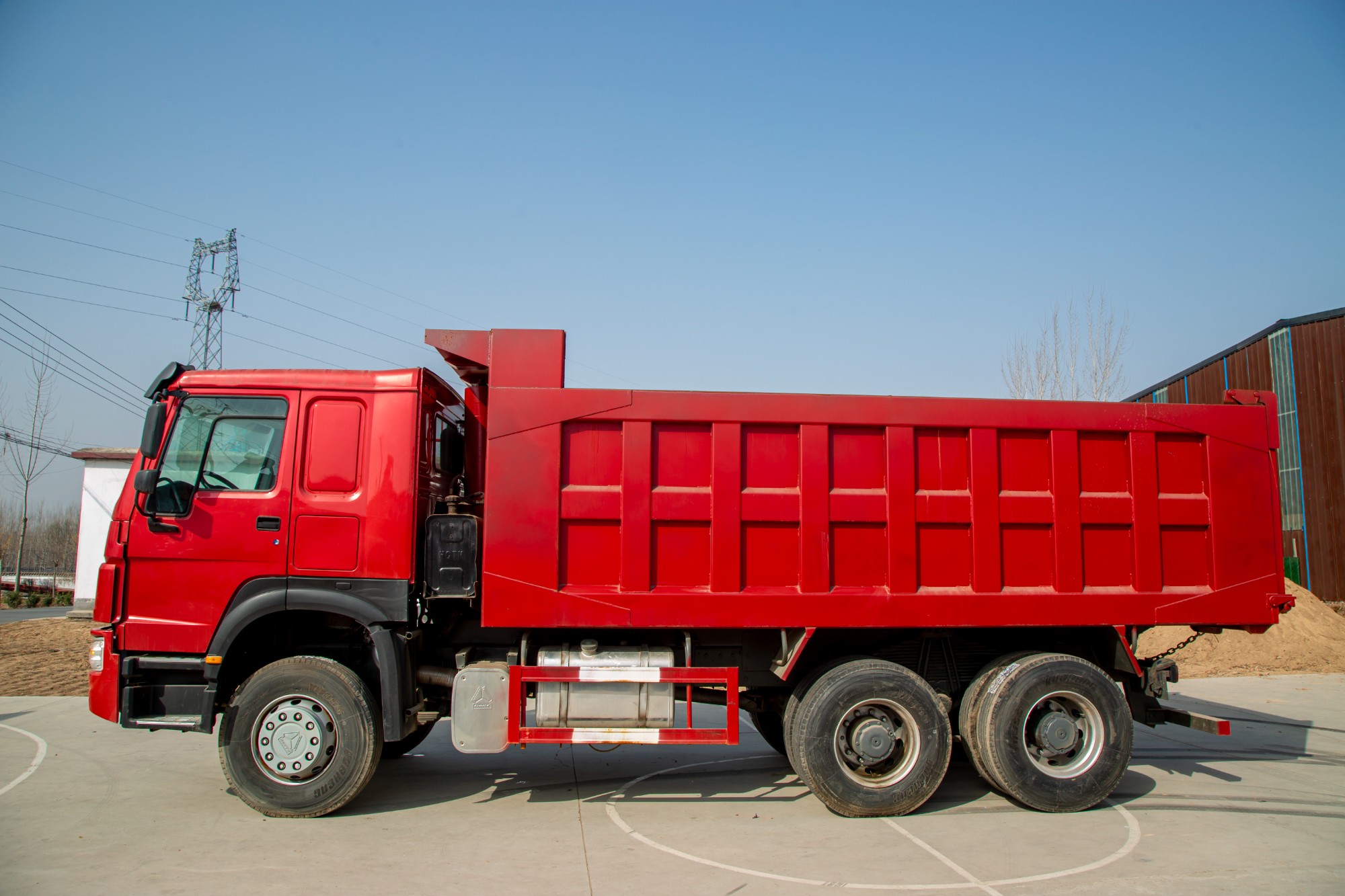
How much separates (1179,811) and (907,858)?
2474mm

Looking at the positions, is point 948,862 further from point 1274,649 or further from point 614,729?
point 1274,649

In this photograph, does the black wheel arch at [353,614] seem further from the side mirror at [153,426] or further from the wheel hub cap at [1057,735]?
the wheel hub cap at [1057,735]

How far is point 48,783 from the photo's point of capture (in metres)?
6.57

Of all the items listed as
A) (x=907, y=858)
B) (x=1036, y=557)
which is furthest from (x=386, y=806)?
(x=1036, y=557)

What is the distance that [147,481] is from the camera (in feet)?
18.6

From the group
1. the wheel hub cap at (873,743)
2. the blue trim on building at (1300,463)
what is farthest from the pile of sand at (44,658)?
the blue trim on building at (1300,463)

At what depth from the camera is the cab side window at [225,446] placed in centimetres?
588

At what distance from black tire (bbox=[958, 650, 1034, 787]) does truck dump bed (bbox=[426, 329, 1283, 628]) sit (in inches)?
15.0

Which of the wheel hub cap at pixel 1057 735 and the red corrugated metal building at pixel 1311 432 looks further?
the red corrugated metal building at pixel 1311 432

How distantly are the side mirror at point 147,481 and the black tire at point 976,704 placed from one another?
6090 millimetres

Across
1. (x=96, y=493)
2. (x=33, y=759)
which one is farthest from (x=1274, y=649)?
(x=96, y=493)

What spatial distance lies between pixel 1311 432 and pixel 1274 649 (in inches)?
356

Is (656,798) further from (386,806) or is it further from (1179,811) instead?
(1179,811)

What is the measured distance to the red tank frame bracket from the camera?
575 centimetres
